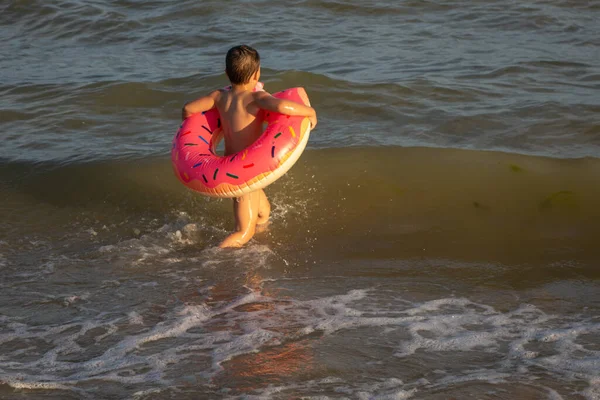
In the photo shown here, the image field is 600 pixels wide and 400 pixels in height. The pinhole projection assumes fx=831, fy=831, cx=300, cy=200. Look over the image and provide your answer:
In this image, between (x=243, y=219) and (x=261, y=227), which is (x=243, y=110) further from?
(x=261, y=227)

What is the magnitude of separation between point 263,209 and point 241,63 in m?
1.12

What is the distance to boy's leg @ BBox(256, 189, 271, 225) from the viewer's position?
5742 mm

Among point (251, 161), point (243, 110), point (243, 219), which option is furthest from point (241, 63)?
point (243, 219)

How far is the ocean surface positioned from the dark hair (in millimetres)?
1158

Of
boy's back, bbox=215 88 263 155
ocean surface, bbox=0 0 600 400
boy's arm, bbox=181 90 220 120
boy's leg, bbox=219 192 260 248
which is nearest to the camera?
ocean surface, bbox=0 0 600 400

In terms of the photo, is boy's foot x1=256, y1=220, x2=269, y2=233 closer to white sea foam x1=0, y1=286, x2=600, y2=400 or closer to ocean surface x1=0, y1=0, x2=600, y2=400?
ocean surface x1=0, y1=0, x2=600, y2=400

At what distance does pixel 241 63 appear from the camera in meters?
5.14

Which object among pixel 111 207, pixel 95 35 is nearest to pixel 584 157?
pixel 111 207

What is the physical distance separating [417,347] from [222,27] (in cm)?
860

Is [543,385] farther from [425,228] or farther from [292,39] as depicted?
[292,39]

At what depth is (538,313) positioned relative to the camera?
14.6 feet

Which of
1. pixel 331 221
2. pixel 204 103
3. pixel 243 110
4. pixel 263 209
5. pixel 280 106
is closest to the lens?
pixel 280 106

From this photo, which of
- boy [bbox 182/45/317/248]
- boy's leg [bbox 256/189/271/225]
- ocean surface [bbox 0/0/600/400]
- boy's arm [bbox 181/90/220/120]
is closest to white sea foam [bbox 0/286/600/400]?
ocean surface [bbox 0/0/600/400]

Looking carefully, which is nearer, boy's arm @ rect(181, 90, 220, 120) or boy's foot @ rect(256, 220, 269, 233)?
boy's arm @ rect(181, 90, 220, 120)
